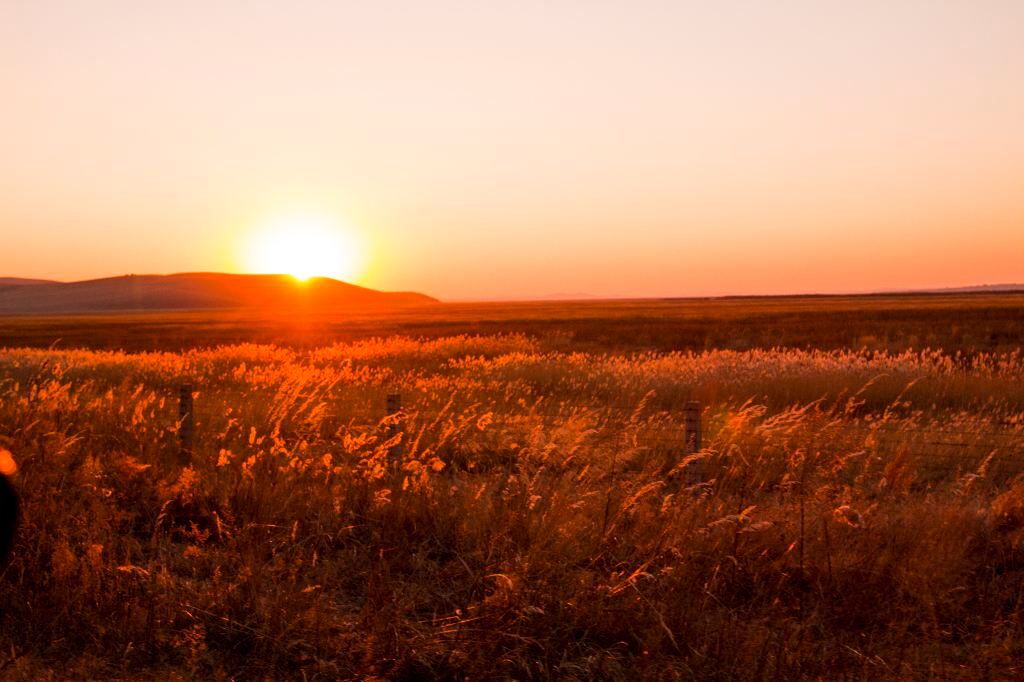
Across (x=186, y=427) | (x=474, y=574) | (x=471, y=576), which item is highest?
(x=186, y=427)

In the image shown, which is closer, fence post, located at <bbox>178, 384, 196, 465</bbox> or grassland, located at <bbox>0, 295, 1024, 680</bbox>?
grassland, located at <bbox>0, 295, 1024, 680</bbox>

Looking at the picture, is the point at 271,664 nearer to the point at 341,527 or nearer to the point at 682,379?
the point at 341,527

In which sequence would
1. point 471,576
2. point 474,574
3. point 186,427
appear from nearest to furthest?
point 471,576 → point 474,574 → point 186,427

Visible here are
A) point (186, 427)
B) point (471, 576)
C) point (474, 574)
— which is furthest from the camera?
point (186, 427)

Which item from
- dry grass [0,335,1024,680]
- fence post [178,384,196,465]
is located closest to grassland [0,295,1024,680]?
dry grass [0,335,1024,680]

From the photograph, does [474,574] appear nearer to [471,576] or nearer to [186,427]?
[471,576]

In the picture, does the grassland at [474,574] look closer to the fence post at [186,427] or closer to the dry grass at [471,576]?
the dry grass at [471,576]

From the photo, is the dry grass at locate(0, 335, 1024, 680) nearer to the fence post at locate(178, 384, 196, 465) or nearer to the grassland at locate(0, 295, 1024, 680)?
the grassland at locate(0, 295, 1024, 680)

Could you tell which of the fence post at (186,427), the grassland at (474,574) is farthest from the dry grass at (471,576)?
the fence post at (186,427)

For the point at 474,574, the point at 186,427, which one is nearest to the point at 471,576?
the point at 474,574

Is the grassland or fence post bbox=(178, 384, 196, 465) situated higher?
fence post bbox=(178, 384, 196, 465)

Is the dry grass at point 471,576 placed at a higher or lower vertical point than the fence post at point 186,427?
lower

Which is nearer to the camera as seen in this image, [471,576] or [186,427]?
[471,576]

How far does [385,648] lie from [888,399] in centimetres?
1416
